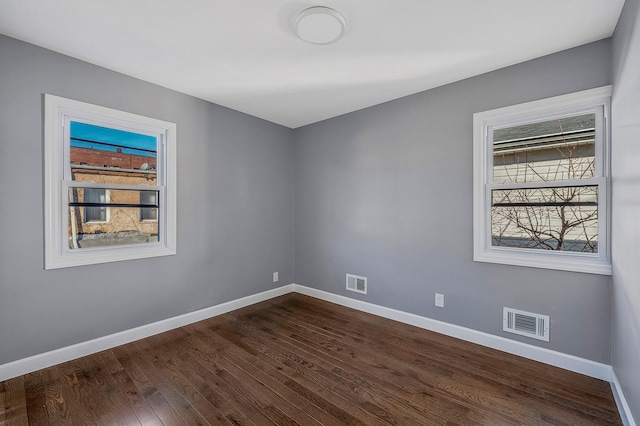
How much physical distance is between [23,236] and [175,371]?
1.58 meters

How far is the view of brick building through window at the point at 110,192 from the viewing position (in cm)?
252

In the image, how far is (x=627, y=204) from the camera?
1683 mm

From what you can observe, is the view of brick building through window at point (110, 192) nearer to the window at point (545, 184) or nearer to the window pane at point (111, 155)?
the window pane at point (111, 155)

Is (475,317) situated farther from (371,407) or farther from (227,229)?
(227,229)

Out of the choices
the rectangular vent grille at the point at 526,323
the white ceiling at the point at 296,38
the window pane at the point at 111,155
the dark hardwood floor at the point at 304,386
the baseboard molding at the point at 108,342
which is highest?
the white ceiling at the point at 296,38

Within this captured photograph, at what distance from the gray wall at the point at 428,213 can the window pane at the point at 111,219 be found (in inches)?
80.4

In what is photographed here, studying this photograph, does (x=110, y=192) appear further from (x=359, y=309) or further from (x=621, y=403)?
(x=621, y=403)

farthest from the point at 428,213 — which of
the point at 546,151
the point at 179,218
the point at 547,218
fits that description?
the point at 179,218

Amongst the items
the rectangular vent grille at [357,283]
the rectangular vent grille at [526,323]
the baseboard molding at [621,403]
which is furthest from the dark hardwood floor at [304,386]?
the rectangular vent grille at [357,283]

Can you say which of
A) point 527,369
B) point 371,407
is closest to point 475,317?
point 527,369

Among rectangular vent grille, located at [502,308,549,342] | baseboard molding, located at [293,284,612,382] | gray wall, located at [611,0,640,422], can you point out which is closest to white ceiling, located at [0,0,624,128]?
gray wall, located at [611,0,640,422]

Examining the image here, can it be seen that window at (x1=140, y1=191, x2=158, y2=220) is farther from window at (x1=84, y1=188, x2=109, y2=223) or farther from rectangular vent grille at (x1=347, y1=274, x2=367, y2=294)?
rectangular vent grille at (x1=347, y1=274, x2=367, y2=294)

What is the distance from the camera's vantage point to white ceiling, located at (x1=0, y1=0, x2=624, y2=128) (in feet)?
6.02

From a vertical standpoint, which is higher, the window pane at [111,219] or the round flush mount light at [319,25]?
the round flush mount light at [319,25]
